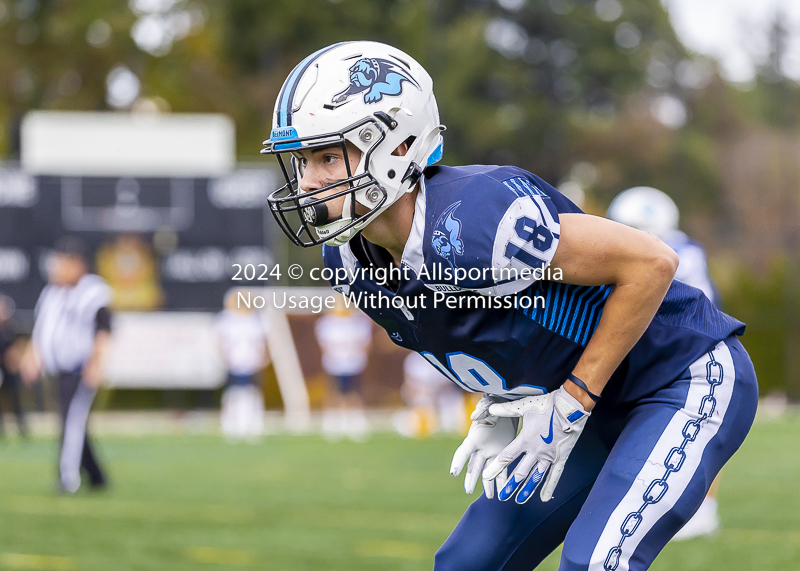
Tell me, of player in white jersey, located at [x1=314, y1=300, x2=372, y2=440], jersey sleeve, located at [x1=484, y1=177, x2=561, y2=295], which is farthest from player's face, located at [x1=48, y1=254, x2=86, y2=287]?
player in white jersey, located at [x1=314, y1=300, x2=372, y2=440]

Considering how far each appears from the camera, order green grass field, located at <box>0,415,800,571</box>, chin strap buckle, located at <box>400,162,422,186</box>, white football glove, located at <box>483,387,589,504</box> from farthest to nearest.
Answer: green grass field, located at <box>0,415,800,571</box>
chin strap buckle, located at <box>400,162,422,186</box>
white football glove, located at <box>483,387,589,504</box>

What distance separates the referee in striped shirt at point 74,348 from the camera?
8.10 metres

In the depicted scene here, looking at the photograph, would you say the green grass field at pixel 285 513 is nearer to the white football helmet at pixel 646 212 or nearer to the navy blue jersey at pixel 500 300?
the white football helmet at pixel 646 212

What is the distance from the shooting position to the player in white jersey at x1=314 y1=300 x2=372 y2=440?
49.5 feet

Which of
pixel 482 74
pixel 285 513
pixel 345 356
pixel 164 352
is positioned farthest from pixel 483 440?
pixel 482 74

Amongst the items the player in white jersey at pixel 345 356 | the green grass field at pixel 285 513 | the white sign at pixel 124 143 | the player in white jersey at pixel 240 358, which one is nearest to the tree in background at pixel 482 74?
the white sign at pixel 124 143

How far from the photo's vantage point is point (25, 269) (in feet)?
47.8

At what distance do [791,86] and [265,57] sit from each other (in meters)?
14.7

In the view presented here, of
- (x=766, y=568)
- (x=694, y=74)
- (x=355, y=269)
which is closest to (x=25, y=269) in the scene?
(x=766, y=568)

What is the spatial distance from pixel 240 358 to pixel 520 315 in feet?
39.1

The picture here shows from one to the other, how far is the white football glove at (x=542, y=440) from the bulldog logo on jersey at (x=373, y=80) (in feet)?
2.80

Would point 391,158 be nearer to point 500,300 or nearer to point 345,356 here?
point 500,300

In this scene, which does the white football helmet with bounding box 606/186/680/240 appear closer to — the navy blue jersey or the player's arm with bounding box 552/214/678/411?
the navy blue jersey

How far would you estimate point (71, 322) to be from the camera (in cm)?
820
